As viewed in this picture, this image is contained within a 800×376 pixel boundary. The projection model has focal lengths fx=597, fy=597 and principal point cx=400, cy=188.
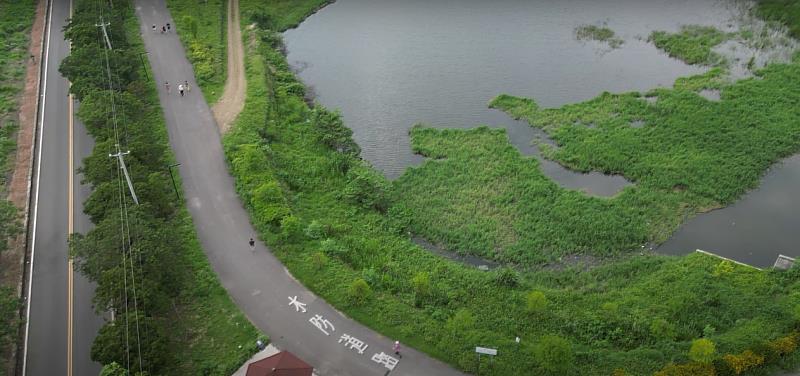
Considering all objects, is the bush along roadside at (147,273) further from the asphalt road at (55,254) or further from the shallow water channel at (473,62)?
the shallow water channel at (473,62)

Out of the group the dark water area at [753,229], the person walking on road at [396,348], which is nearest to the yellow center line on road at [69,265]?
the person walking on road at [396,348]

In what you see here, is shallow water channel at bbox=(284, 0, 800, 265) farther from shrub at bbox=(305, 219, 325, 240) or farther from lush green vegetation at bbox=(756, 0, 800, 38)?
shrub at bbox=(305, 219, 325, 240)

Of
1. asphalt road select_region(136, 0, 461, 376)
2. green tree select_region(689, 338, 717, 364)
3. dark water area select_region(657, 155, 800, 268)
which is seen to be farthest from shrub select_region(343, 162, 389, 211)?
green tree select_region(689, 338, 717, 364)

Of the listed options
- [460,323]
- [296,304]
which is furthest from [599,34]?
[296,304]

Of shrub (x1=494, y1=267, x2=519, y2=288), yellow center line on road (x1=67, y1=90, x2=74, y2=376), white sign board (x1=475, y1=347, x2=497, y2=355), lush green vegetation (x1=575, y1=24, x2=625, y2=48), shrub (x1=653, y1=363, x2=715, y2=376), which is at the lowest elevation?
yellow center line on road (x1=67, y1=90, x2=74, y2=376)

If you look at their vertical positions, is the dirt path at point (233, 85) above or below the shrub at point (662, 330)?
above

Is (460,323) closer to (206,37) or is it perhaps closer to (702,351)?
(702,351)

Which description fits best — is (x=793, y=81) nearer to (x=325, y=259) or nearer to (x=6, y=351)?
(x=325, y=259)

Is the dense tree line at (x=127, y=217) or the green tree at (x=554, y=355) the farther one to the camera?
the dense tree line at (x=127, y=217)
